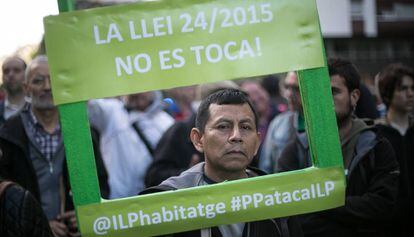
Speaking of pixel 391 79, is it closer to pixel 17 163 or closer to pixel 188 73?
pixel 188 73

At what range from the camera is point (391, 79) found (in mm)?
4746

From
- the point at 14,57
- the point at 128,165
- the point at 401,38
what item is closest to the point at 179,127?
the point at 128,165

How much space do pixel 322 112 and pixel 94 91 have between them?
94 cm

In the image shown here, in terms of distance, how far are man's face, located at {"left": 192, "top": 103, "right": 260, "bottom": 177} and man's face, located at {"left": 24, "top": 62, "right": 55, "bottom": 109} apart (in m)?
1.86

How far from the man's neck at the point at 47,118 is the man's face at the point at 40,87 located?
0.04m

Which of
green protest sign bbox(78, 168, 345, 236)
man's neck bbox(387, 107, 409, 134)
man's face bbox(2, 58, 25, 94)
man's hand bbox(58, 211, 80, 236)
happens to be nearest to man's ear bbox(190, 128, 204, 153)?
green protest sign bbox(78, 168, 345, 236)

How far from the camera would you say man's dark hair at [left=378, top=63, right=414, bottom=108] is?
4.73 m

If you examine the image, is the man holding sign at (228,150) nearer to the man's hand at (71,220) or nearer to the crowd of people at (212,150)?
the crowd of people at (212,150)

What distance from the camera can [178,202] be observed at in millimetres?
2494

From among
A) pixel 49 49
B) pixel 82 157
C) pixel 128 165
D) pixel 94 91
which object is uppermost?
pixel 49 49

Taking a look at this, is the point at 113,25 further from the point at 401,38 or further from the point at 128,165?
the point at 401,38

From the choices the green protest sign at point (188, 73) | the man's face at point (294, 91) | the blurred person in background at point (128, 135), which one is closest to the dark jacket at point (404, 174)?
the man's face at point (294, 91)

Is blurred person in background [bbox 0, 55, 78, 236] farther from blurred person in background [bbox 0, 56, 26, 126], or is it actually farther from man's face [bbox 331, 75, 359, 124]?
man's face [bbox 331, 75, 359, 124]

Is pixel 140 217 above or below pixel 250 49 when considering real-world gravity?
below
